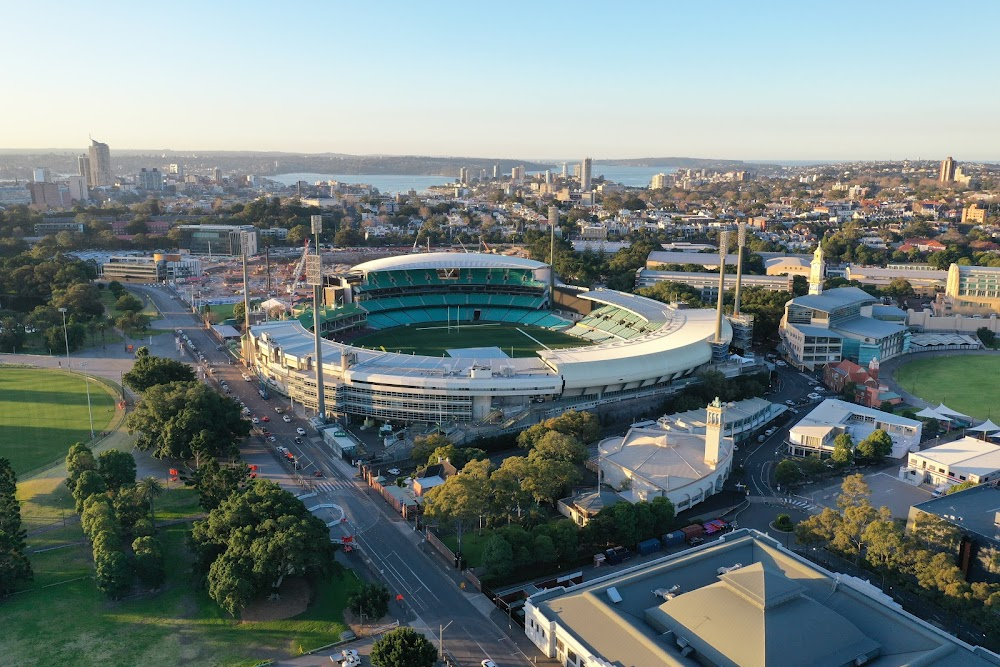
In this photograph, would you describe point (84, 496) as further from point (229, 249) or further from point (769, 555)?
point (229, 249)

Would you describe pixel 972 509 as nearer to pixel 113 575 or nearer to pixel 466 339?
pixel 113 575

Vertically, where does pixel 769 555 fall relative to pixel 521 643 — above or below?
above

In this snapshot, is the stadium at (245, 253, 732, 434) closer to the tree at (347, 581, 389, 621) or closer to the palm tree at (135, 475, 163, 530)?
the palm tree at (135, 475, 163, 530)

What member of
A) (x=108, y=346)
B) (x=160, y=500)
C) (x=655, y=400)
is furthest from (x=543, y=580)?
(x=108, y=346)

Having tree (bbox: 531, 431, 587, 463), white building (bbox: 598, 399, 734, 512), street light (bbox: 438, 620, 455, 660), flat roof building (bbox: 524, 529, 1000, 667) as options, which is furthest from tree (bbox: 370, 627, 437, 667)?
tree (bbox: 531, 431, 587, 463)

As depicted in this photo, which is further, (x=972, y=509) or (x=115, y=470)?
(x=115, y=470)

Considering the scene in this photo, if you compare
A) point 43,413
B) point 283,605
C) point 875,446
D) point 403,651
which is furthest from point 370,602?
point 43,413
